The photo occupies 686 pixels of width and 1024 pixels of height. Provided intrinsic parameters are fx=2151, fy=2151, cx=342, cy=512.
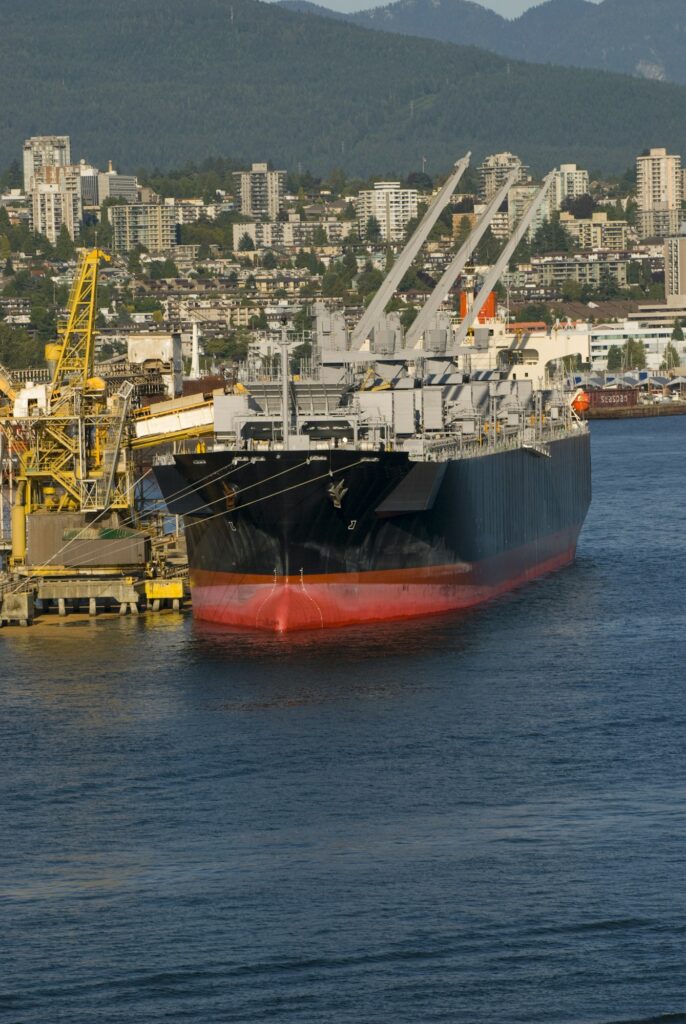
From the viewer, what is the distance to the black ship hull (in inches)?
1689

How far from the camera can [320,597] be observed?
43.7m

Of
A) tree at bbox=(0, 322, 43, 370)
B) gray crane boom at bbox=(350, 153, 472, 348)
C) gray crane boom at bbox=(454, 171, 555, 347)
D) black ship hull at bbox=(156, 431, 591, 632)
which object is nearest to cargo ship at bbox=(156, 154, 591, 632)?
black ship hull at bbox=(156, 431, 591, 632)

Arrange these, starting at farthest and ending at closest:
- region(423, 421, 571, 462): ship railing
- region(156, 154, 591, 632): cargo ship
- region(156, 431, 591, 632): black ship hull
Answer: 1. region(423, 421, 571, 462): ship railing
2. region(156, 154, 591, 632): cargo ship
3. region(156, 431, 591, 632): black ship hull

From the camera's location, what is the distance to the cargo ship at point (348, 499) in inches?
1697

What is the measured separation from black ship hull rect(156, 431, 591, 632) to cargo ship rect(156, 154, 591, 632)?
29 millimetres

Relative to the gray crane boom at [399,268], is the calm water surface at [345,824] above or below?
below

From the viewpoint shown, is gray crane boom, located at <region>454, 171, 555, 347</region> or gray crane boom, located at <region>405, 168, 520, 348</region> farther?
gray crane boom, located at <region>454, 171, 555, 347</region>

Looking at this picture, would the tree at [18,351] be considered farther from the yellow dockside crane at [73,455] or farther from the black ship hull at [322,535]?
the black ship hull at [322,535]

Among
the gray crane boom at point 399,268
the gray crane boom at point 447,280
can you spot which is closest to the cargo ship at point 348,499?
the gray crane boom at point 399,268

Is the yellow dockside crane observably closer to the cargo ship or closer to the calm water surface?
the cargo ship

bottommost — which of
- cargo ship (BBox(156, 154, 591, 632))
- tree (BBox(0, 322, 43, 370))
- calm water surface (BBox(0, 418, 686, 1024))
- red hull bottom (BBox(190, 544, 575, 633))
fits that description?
calm water surface (BBox(0, 418, 686, 1024))

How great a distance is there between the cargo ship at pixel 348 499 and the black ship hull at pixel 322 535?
3cm

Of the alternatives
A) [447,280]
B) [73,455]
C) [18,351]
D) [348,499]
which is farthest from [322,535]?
[18,351]

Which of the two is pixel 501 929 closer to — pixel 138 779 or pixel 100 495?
pixel 138 779
